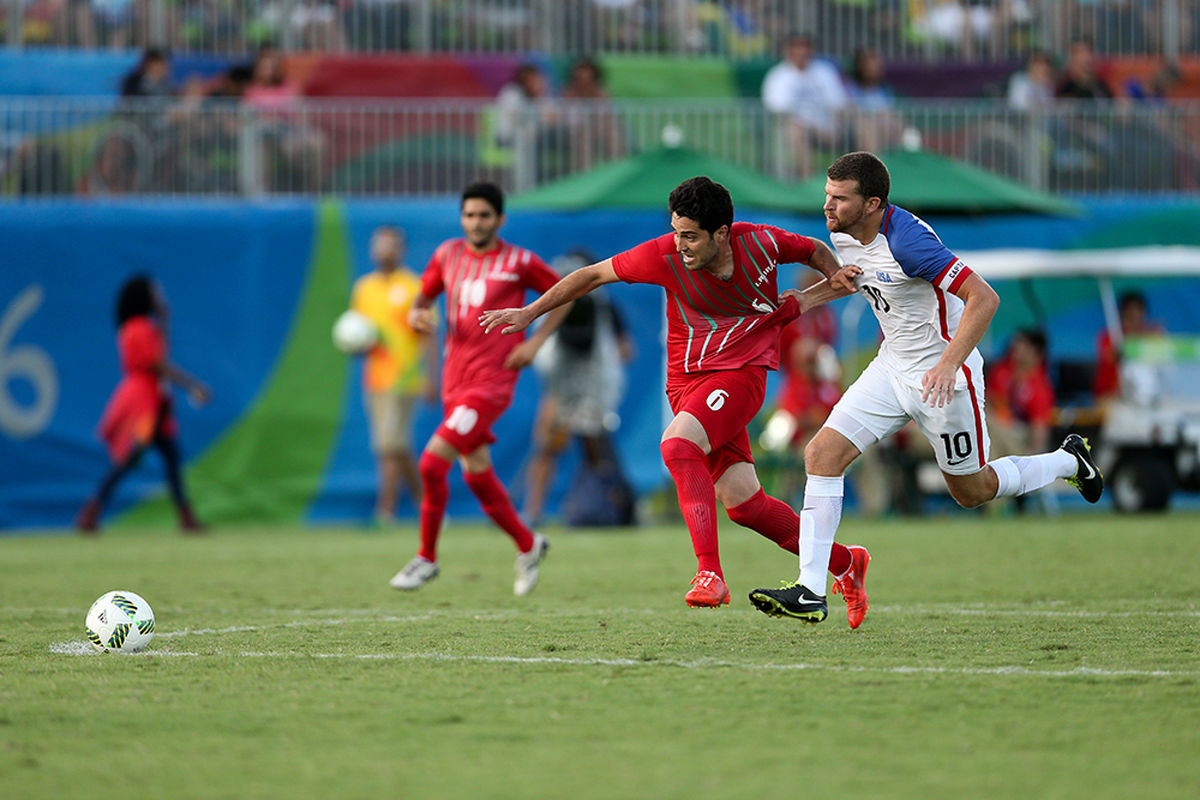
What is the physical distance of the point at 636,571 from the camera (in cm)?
1063

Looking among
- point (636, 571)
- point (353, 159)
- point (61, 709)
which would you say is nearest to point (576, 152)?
point (353, 159)

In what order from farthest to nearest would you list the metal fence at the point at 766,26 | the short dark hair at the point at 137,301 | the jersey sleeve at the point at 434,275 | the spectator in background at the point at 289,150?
the metal fence at the point at 766,26, the spectator in background at the point at 289,150, the short dark hair at the point at 137,301, the jersey sleeve at the point at 434,275

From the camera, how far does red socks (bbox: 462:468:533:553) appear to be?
31.2 feet

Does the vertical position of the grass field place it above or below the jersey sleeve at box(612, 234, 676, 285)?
below

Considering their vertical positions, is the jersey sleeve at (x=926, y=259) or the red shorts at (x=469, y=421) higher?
the jersey sleeve at (x=926, y=259)

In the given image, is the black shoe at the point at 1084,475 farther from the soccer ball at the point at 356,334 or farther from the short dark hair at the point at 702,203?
the soccer ball at the point at 356,334

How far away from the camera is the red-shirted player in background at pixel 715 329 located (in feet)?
23.1

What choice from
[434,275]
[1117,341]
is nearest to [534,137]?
[1117,341]

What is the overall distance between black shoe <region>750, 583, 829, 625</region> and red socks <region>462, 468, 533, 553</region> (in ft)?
9.71

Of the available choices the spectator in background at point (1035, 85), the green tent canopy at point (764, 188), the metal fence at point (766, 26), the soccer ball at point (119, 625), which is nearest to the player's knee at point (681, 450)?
the soccer ball at point (119, 625)

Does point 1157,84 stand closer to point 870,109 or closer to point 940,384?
point 870,109

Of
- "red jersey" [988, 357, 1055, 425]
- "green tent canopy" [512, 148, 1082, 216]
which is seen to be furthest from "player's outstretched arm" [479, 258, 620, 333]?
"red jersey" [988, 357, 1055, 425]

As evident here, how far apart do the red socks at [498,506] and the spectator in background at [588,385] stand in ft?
17.7

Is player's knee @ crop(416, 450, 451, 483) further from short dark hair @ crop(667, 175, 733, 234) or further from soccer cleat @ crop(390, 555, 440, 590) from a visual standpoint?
short dark hair @ crop(667, 175, 733, 234)
